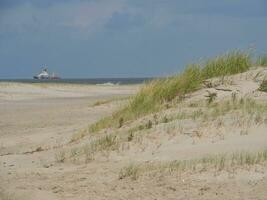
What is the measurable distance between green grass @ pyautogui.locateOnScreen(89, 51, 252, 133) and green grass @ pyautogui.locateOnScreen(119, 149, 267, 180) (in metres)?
3.52

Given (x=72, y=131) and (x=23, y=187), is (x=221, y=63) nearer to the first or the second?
(x=72, y=131)

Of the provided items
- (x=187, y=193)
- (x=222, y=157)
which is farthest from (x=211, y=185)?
(x=222, y=157)

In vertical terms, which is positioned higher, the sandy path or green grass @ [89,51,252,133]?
green grass @ [89,51,252,133]

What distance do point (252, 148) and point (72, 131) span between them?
581 cm

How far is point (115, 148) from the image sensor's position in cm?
930

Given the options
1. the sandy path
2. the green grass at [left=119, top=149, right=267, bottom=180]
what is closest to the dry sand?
the sandy path

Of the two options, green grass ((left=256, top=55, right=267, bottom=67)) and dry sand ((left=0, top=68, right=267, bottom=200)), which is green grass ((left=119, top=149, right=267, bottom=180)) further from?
green grass ((left=256, top=55, right=267, bottom=67))

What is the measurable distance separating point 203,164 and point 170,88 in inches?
179

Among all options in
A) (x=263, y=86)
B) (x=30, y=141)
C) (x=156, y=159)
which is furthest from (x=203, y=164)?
(x=30, y=141)

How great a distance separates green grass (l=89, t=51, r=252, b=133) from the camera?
1167cm

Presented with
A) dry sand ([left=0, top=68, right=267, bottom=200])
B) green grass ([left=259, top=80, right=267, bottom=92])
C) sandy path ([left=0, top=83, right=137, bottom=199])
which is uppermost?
green grass ([left=259, top=80, right=267, bottom=92])

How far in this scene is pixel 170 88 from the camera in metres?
→ 12.1

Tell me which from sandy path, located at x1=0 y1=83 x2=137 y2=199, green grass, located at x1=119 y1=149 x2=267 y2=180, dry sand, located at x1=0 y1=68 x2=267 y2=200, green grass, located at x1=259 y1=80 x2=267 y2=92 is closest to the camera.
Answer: dry sand, located at x1=0 y1=68 x2=267 y2=200

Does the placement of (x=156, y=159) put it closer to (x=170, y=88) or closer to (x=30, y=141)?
(x=170, y=88)
